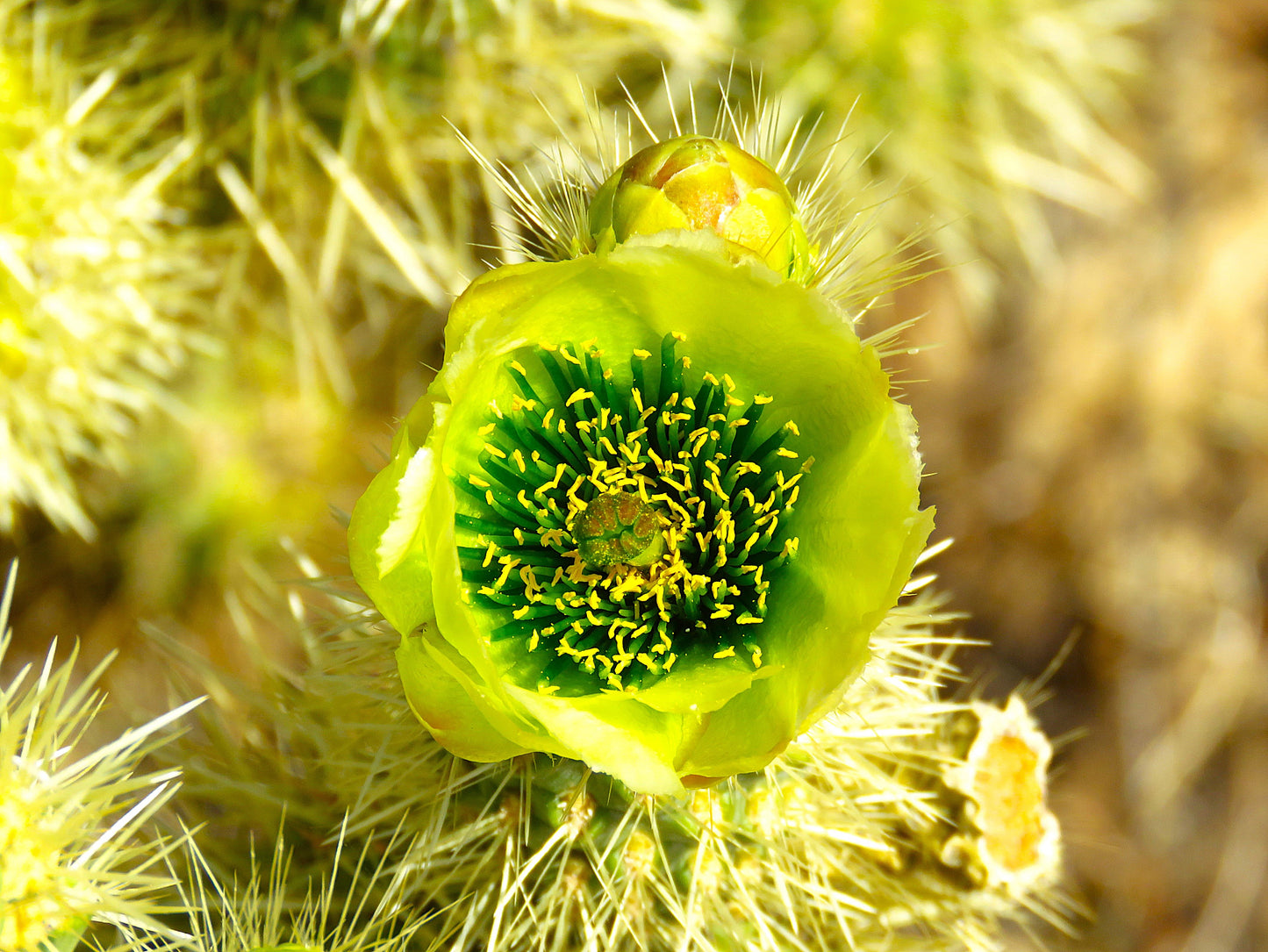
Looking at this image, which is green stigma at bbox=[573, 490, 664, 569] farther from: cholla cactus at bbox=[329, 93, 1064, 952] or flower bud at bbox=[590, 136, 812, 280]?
flower bud at bbox=[590, 136, 812, 280]

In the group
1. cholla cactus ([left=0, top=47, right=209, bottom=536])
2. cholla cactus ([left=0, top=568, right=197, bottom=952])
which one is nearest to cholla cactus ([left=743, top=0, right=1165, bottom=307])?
cholla cactus ([left=0, top=47, right=209, bottom=536])

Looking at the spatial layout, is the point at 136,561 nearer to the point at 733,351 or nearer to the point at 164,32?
the point at 164,32

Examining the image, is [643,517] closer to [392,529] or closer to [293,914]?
[392,529]

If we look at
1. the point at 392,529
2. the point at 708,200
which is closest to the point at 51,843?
the point at 392,529

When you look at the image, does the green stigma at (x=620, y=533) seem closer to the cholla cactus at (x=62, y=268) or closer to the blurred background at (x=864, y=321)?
the blurred background at (x=864, y=321)

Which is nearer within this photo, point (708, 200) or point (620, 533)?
point (708, 200)
